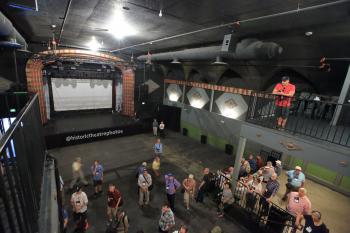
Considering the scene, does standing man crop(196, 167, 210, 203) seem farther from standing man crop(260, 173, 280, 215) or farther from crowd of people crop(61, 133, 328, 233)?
standing man crop(260, 173, 280, 215)

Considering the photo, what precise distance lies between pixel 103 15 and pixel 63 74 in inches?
515

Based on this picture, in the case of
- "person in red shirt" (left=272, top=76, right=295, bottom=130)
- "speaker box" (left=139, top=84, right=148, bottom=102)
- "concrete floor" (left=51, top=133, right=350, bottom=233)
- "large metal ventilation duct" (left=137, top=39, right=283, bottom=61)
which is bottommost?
"concrete floor" (left=51, top=133, right=350, bottom=233)

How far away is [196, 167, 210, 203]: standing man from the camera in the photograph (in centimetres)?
720

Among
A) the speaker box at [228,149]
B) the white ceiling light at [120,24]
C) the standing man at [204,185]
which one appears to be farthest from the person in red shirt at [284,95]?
the speaker box at [228,149]

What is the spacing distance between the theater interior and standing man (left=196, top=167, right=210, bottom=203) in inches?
14.2


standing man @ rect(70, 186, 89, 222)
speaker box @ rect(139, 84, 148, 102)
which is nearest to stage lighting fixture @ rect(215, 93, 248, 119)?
speaker box @ rect(139, 84, 148, 102)

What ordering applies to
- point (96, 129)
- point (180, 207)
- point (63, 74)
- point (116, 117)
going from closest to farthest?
point (180, 207)
point (96, 129)
point (63, 74)
point (116, 117)

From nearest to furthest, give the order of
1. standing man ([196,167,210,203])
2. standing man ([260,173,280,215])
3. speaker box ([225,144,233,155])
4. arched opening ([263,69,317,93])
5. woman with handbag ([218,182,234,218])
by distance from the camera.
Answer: standing man ([260,173,280,215]), woman with handbag ([218,182,234,218]), standing man ([196,167,210,203]), arched opening ([263,69,317,93]), speaker box ([225,144,233,155])

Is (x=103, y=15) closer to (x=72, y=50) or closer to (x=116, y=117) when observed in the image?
(x=72, y=50)

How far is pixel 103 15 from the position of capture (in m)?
5.43

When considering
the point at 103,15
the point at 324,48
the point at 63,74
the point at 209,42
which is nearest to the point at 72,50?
the point at 63,74

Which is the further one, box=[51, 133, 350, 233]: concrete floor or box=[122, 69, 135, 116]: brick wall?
box=[122, 69, 135, 116]: brick wall

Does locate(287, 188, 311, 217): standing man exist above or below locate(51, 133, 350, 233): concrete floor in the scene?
above

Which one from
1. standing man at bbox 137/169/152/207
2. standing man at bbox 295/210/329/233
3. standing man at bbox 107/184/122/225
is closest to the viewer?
standing man at bbox 295/210/329/233
